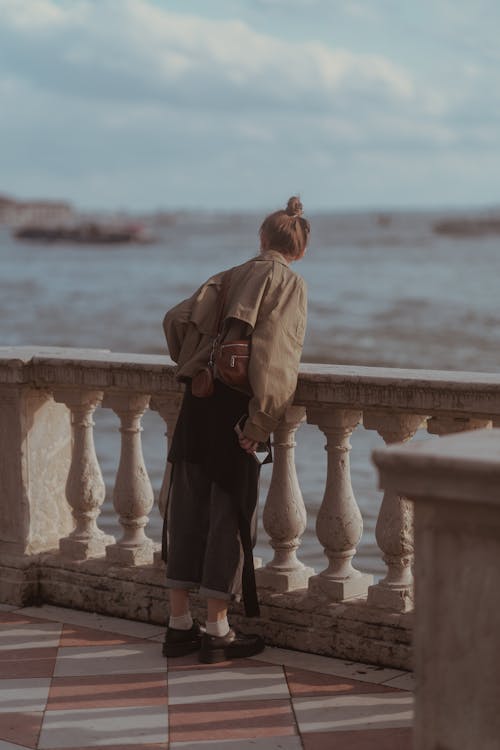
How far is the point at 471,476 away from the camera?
264cm

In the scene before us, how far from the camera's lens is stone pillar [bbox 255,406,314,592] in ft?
16.0

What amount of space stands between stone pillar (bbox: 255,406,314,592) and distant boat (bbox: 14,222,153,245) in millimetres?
135863

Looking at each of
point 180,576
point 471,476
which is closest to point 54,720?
point 180,576

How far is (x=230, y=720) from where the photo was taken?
413 cm

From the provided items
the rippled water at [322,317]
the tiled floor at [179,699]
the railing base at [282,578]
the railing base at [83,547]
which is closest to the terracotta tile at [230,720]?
the tiled floor at [179,699]

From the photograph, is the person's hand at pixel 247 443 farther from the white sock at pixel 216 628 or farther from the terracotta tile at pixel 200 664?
the terracotta tile at pixel 200 664

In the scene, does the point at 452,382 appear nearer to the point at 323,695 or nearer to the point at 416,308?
the point at 323,695

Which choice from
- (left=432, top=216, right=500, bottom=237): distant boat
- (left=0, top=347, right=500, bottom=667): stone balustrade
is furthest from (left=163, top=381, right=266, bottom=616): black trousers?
(left=432, top=216, right=500, bottom=237): distant boat

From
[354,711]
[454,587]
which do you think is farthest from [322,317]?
[454,587]

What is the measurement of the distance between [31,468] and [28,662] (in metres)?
1.05

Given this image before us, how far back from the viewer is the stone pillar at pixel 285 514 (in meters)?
4.86

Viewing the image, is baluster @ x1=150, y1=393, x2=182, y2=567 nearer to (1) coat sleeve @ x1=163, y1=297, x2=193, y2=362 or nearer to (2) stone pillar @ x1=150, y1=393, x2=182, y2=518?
(2) stone pillar @ x1=150, y1=393, x2=182, y2=518

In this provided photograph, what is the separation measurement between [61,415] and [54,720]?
1811 millimetres

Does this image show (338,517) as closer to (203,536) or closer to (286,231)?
(203,536)
